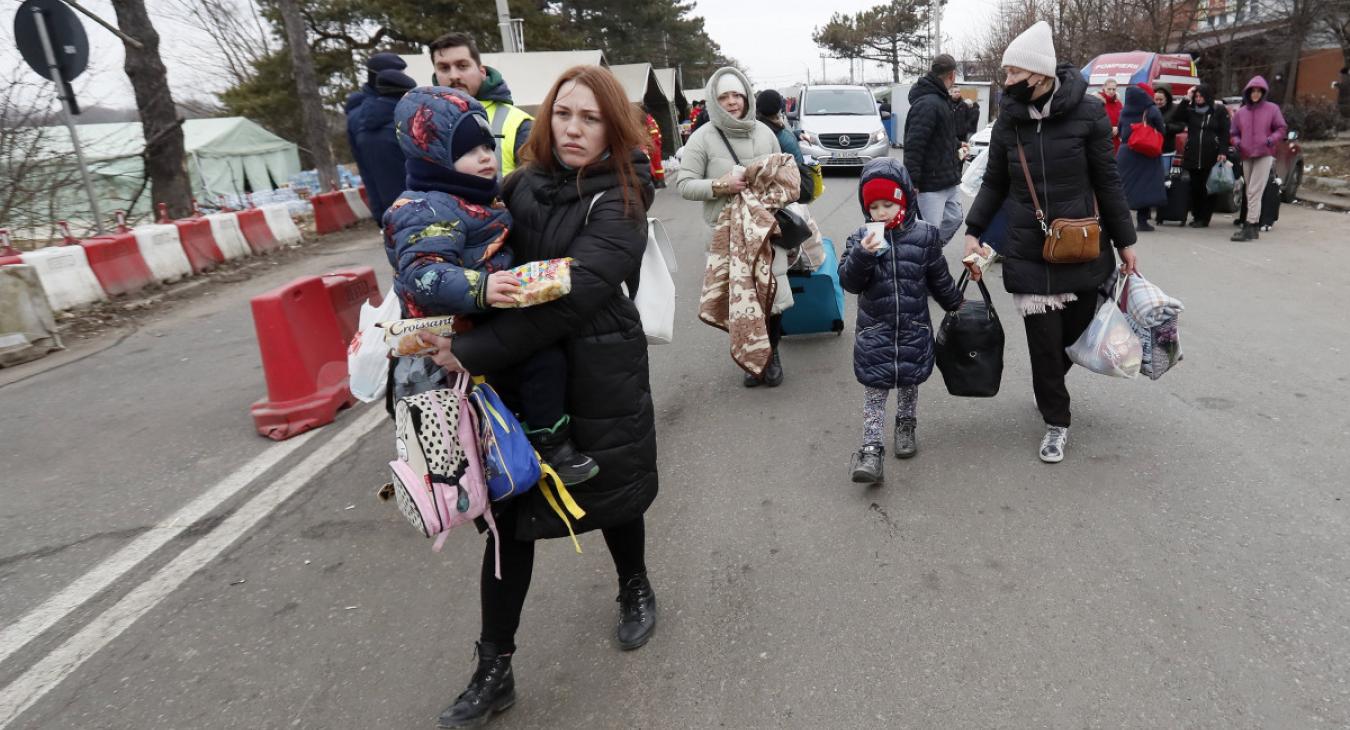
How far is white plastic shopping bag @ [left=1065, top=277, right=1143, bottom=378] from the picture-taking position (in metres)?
3.64

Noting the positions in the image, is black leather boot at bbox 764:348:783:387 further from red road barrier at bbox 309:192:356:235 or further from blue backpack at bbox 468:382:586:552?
red road barrier at bbox 309:192:356:235

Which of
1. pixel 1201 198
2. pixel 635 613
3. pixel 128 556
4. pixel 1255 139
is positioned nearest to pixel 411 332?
pixel 635 613

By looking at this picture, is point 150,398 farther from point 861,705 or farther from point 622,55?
point 622,55

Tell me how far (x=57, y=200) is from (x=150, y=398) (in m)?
6.11

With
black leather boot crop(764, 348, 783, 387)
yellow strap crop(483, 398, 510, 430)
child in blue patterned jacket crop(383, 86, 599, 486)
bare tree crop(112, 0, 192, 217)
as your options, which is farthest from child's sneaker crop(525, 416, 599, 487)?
bare tree crop(112, 0, 192, 217)

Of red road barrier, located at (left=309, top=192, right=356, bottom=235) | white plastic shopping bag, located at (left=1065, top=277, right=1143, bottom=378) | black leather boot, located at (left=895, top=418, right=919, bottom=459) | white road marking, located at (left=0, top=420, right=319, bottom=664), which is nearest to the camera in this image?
white road marking, located at (left=0, top=420, right=319, bottom=664)

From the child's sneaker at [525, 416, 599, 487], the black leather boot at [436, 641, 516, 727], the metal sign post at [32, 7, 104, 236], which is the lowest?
the black leather boot at [436, 641, 516, 727]

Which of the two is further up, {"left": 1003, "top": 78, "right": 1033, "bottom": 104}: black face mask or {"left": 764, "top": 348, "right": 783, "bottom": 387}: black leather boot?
{"left": 1003, "top": 78, "right": 1033, "bottom": 104}: black face mask

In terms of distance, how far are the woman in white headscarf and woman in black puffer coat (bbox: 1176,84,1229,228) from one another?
7461 millimetres

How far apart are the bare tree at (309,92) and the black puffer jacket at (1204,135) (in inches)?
610

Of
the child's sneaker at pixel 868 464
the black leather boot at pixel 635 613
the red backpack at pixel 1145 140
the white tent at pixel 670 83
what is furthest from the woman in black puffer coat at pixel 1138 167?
the white tent at pixel 670 83

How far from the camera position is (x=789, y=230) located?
4.65 metres

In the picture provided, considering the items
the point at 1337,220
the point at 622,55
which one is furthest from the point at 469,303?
the point at 622,55

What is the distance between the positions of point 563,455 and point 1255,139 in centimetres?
986
